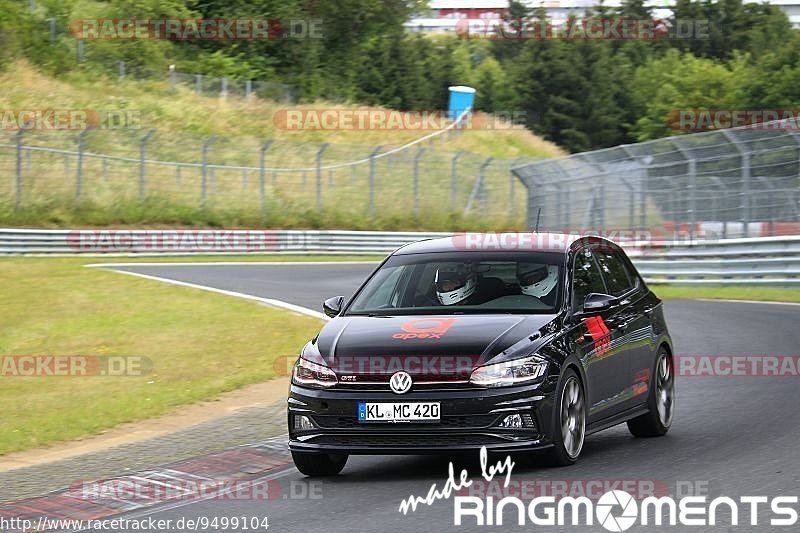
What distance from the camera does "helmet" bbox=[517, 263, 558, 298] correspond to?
9.30 meters

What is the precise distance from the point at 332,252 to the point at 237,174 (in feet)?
20.8

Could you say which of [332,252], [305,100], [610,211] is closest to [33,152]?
[332,252]

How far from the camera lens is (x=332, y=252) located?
43.8 metres

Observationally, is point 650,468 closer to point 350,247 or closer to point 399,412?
point 399,412

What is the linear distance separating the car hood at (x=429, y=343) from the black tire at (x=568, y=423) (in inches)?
13.7

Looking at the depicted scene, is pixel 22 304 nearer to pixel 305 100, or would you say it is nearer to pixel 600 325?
pixel 600 325

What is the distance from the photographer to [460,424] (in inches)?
324

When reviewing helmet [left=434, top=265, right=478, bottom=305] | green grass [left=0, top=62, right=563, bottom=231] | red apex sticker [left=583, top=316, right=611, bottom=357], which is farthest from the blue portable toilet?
red apex sticker [left=583, top=316, right=611, bottom=357]

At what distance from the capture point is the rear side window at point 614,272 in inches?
402
